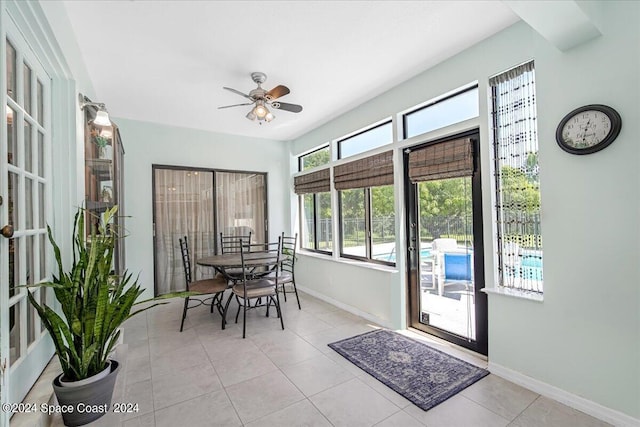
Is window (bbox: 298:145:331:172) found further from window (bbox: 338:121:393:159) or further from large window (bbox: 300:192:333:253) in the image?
large window (bbox: 300:192:333:253)

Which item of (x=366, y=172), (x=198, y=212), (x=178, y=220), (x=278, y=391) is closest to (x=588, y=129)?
(x=366, y=172)

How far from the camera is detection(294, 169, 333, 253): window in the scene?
4.56 meters

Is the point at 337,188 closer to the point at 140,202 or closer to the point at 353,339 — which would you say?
the point at 353,339

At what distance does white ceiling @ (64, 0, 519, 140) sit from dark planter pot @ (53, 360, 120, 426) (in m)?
2.31

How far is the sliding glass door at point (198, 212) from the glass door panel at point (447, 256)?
3.14 metres

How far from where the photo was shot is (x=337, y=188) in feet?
13.6

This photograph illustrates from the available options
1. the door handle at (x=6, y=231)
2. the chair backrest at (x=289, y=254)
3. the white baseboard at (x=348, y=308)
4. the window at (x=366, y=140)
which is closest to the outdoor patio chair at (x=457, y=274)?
the white baseboard at (x=348, y=308)

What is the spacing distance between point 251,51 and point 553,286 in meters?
2.94

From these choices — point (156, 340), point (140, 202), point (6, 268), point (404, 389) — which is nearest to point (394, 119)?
point (404, 389)

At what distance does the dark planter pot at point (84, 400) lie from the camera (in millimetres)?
1397

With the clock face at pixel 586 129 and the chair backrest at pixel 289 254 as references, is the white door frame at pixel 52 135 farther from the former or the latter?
the clock face at pixel 586 129

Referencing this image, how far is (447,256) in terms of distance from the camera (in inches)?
114

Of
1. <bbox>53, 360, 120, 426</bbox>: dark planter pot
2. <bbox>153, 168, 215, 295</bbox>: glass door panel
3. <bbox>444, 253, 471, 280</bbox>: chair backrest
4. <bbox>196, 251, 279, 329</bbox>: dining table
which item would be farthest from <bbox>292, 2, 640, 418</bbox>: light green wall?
<bbox>153, 168, 215, 295</bbox>: glass door panel

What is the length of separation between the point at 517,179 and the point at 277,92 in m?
2.18
